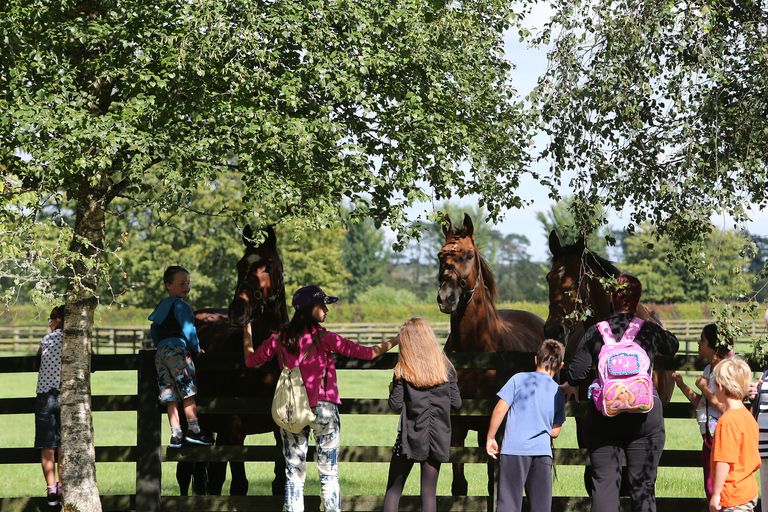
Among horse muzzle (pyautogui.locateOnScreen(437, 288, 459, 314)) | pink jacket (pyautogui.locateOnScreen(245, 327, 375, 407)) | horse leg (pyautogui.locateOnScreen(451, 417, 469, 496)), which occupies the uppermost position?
horse muzzle (pyautogui.locateOnScreen(437, 288, 459, 314))

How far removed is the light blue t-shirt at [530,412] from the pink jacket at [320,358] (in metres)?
1.19

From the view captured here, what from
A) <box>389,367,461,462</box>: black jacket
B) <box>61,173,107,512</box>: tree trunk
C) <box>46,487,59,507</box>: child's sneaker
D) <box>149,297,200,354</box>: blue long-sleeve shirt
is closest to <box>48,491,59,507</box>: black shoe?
<box>46,487,59,507</box>: child's sneaker

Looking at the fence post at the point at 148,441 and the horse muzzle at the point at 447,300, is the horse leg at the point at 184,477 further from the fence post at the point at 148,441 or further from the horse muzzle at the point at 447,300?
the horse muzzle at the point at 447,300

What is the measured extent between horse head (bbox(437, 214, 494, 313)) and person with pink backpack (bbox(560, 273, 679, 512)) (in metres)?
1.74

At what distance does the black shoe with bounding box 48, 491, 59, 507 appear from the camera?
650cm

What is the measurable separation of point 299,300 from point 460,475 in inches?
96.2

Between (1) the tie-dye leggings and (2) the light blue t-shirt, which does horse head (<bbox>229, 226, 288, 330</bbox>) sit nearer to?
(1) the tie-dye leggings

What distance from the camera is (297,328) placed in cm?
568

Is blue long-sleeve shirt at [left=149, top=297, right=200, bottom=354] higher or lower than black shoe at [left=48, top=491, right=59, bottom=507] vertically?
higher

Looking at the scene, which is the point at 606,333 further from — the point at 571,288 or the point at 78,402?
the point at 78,402

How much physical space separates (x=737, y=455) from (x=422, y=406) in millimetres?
2045

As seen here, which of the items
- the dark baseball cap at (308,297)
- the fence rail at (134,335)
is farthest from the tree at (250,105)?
the fence rail at (134,335)

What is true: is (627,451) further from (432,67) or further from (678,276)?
(678,276)

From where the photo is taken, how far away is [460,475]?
22.2ft
